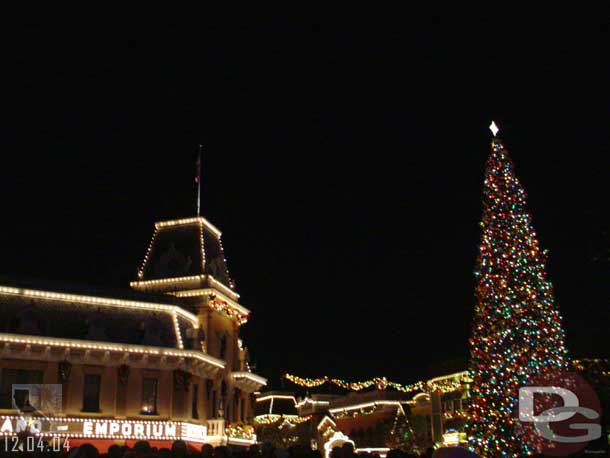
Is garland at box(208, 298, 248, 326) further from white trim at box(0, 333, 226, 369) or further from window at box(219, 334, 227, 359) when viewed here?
white trim at box(0, 333, 226, 369)

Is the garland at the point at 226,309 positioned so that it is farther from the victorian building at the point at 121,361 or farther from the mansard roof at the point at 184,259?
the mansard roof at the point at 184,259

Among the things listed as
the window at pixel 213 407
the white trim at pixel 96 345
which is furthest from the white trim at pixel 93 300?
the window at pixel 213 407

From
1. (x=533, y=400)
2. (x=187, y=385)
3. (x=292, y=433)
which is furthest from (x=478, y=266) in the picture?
(x=292, y=433)

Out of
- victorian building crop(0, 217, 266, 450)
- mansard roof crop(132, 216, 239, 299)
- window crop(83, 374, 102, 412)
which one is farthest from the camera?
mansard roof crop(132, 216, 239, 299)

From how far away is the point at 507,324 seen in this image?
24453mm

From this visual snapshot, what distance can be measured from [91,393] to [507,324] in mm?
19579

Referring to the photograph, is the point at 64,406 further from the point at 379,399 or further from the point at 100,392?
the point at 379,399

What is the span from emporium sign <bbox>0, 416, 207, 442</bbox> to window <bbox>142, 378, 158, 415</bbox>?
688 millimetres

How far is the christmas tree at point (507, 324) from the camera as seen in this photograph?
942 inches

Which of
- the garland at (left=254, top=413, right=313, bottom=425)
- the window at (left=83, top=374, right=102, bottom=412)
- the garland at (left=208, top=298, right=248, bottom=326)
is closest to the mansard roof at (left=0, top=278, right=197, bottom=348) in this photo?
the window at (left=83, top=374, right=102, bottom=412)

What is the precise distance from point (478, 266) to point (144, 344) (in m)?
16.9

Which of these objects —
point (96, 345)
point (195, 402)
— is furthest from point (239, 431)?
point (96, 345)

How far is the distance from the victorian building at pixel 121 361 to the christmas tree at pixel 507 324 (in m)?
16.0

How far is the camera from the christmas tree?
23938 mm
